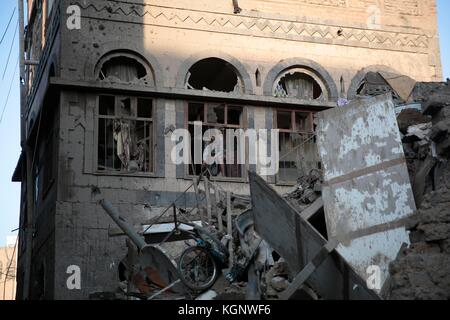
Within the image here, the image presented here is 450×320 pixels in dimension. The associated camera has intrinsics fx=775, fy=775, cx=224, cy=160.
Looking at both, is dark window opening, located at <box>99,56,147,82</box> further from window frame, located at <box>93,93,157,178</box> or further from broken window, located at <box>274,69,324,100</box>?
broken window, located at <box>274,69,324,100</box>

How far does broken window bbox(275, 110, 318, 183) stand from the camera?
70.5ft

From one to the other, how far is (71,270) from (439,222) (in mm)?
11303

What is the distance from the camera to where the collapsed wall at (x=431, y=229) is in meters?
8.82

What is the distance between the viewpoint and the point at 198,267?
42.3 feet

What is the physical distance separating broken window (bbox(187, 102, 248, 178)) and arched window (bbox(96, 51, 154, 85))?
1456 mm

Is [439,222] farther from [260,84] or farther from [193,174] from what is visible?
[260,84]

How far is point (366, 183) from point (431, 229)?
2.06 meters

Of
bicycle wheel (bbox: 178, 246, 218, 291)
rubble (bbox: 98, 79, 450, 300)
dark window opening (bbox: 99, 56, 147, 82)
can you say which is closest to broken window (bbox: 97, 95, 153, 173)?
dark window opening (bbox: 99, 56, 147, 82)

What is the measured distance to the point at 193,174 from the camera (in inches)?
797

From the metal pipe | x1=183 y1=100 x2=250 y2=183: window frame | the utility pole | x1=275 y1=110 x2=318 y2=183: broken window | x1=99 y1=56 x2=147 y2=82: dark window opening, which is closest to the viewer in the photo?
the metal pipe

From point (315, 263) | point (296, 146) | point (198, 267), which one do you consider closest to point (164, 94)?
point (296, 146)

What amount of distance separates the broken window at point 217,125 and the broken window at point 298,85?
67.0 inches

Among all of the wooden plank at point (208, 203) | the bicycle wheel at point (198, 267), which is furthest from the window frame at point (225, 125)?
the bicycle wheel at point (198, 267)

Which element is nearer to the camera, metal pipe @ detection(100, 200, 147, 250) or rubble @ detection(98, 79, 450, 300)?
rubble @ detection(98, 79, 450, 300)
